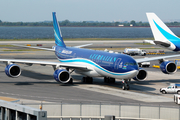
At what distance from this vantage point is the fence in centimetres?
2764

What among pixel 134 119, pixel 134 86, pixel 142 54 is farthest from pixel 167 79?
pixel 142 54

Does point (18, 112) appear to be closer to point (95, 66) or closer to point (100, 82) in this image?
point (95, 66)

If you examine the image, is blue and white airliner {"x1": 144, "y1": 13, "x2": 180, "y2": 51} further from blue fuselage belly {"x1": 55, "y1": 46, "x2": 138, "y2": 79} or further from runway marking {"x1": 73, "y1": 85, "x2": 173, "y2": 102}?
runway marking {"x1": 73, "y1": 85, "x2": 173, "y2": 102}

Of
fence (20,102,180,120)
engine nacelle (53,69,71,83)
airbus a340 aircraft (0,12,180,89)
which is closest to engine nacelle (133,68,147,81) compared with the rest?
airbus a340 aircraft (0,12,180,89)

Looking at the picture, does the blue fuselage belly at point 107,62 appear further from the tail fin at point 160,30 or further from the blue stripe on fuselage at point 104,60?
the tail fin at point 160,30

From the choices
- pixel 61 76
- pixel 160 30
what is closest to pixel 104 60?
pixel 61 76

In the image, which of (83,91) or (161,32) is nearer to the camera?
(83,91)

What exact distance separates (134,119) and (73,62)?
29542 mm

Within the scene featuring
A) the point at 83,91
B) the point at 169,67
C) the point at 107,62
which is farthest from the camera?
the point at 169,67

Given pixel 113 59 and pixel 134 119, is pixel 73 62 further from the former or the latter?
pixel 134 119

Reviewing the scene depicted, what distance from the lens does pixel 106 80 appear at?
54.2m

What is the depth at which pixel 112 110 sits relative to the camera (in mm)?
28203

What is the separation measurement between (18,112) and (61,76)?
30.8 meters

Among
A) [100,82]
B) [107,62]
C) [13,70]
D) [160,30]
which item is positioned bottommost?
[100,82]
